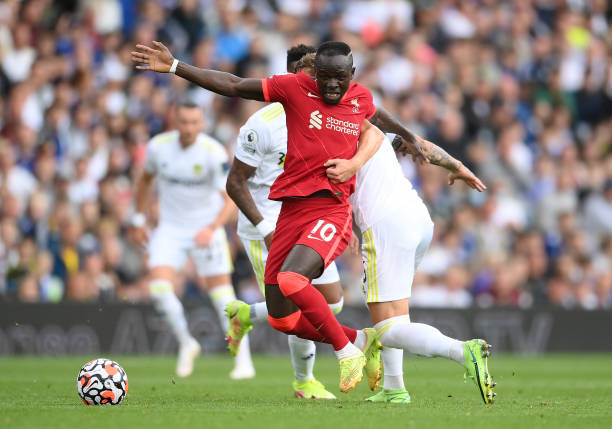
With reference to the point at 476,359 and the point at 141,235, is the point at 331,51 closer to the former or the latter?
the point at 476,359

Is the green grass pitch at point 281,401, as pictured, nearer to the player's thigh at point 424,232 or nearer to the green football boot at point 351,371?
the green football boot at point 351,371

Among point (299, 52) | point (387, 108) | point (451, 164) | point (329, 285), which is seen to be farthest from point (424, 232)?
point (387, 108)

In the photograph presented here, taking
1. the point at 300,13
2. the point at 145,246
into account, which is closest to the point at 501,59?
the point at 300,13

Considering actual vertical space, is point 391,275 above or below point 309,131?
below

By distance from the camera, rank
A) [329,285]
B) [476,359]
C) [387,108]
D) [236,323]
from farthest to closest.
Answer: [387,108], [236,323], [329,285], [476,359]

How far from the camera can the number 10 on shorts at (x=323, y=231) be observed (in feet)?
24.5

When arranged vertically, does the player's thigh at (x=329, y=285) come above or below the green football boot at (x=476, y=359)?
above

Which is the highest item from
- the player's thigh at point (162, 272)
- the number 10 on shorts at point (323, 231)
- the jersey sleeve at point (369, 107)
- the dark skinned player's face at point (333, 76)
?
the dark skinned player's face at point (333, 76)

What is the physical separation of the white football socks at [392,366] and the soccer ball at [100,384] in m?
2.07

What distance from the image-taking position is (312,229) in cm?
749

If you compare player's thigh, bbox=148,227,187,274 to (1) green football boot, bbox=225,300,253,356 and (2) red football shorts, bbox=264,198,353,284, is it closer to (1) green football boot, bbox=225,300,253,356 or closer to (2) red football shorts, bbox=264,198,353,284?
(1) green football boot, bbox=225,300,253,356

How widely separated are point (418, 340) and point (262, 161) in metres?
2.49

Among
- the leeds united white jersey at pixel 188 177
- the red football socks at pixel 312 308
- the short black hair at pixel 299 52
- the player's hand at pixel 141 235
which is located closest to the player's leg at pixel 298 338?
the red football socks at pixel 312 308

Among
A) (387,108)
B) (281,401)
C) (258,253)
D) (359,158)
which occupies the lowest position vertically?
(281,401)
